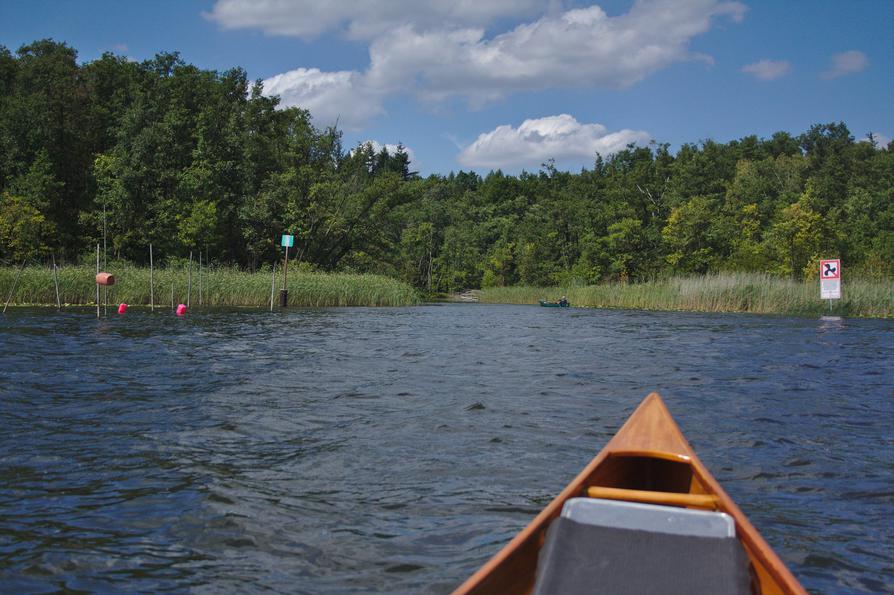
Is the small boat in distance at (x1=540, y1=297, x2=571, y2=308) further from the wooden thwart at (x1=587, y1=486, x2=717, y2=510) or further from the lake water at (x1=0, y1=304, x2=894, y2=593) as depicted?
the wooden thwart at (x1=587, y1=486, x2=717, y2=510)

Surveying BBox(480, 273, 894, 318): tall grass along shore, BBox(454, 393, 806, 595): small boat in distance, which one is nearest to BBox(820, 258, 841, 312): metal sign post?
BBox(480, 273, 894, 318): tall grass along shore

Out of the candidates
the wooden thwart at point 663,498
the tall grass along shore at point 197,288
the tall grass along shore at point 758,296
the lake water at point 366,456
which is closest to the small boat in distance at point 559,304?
the tall grass along shore at point 758,296

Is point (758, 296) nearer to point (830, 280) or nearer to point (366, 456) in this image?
point (830, 280)

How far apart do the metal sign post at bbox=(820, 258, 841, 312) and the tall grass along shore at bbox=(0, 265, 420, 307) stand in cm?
1859

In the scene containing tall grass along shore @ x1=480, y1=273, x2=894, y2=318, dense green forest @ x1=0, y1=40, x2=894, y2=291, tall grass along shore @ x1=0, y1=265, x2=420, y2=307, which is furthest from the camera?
dense green forest @ x1=0, y1=40, x2=894, y2=291

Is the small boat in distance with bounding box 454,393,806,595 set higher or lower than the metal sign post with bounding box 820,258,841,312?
lower

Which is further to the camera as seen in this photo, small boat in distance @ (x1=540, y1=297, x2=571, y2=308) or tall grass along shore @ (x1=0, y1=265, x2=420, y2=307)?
small boat in distance @ (x1=540, y1=297, x2=571, y2=308)

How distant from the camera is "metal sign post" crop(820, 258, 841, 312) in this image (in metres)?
23.8

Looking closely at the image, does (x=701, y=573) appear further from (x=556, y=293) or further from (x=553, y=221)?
(x=553, y=221)

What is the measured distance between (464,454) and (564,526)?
2.87m

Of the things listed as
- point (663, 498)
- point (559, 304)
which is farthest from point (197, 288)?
point (663, 498)

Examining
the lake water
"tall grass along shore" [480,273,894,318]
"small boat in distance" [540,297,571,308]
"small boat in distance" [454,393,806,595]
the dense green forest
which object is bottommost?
the lake water

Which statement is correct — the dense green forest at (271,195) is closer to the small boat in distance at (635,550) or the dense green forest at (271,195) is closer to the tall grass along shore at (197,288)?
the tall grass along shore at (197,288)

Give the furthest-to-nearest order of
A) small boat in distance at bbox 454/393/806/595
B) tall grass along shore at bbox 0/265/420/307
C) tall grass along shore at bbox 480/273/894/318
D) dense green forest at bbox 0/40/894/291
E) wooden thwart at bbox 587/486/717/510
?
1. dense green forest at bbox 0/40/894/291
2. tall grass along shore at bbox 480/273/894/318
3. tall grass along shore at bbox 0/265/420/307
4. wooden thwart at bbox 587/486/717/510
5. small boat in distance at bbox 454/393/806/595
